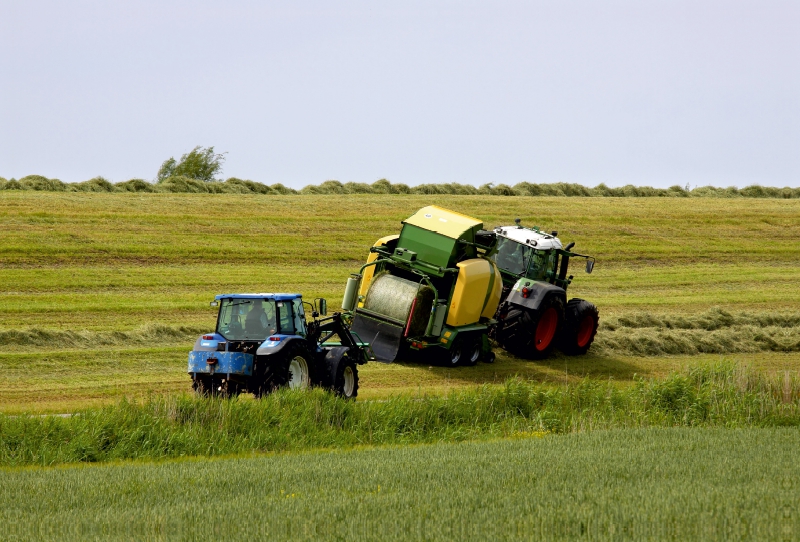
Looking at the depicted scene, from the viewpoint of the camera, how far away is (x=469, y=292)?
17812 mm

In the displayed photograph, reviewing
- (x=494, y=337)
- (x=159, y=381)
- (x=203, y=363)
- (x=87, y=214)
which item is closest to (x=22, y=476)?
(x=203, y=363)

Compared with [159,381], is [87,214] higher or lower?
higher

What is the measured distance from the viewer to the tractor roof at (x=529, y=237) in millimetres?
20078

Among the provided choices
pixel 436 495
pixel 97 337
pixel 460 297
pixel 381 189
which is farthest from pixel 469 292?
pixel 381 189

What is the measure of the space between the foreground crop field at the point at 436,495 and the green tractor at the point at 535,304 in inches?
282

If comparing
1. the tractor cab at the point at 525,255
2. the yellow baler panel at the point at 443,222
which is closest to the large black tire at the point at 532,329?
the tractor cab at the point at 525,255

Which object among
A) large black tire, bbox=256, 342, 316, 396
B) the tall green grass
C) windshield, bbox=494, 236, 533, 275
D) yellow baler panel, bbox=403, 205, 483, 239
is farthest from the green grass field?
yellow baler panel, bbox=403, 205, 483, 239

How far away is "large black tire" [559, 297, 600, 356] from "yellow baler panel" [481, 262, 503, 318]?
171 centimetres

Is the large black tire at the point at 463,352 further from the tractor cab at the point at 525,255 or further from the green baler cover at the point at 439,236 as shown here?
the tractor cab at the point at 525,255

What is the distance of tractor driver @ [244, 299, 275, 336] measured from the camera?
46.3ft

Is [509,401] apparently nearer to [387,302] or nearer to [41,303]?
[387,302]

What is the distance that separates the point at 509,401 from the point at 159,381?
17.7ft

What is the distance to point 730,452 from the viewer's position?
1113 cm

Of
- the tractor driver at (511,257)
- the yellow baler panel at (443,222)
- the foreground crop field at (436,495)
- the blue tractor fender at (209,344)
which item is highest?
the yellow baler panel at (443,222)
